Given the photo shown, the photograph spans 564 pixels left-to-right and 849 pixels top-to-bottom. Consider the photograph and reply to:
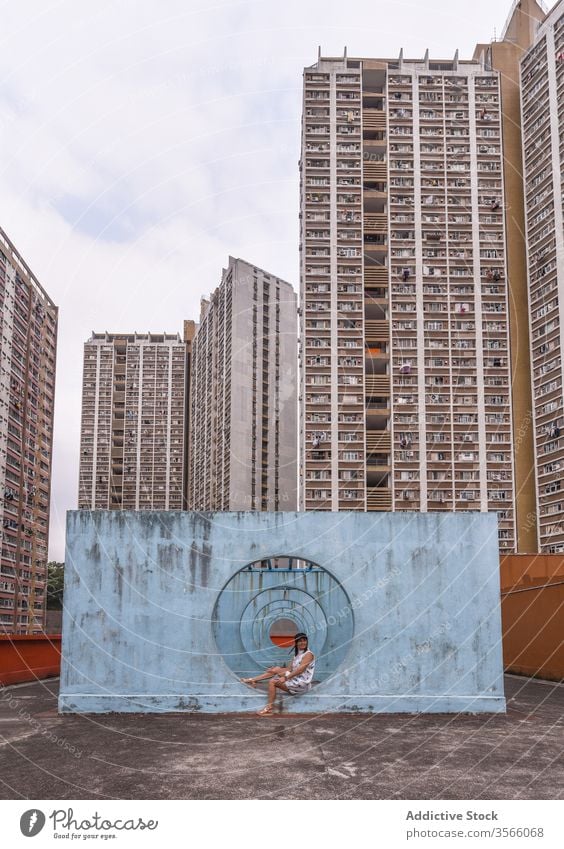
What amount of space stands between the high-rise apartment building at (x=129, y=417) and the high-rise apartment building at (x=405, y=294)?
43.9 metres

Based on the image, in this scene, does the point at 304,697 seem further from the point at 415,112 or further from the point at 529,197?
the point at 415,112

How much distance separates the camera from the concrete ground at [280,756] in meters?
6.90

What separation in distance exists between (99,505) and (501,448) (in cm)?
5586

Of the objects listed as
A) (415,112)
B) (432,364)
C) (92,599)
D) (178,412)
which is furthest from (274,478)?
(92,599)

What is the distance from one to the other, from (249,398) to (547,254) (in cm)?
3305

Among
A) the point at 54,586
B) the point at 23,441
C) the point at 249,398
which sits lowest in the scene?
the point at 54,586

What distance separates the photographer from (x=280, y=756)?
8.45 metres

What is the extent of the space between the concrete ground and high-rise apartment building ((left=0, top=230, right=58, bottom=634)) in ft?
149

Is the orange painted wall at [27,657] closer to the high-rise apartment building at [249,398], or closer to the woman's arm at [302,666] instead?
the woman's arm at [302,666]

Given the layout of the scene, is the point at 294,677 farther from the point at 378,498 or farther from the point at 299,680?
the point at 378,498

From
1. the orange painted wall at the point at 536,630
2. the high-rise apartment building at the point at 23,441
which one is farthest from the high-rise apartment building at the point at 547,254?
the high-rise apartment building at the point at 23,441

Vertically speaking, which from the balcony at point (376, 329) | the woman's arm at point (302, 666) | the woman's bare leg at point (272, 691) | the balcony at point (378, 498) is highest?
the balcony at point (376, 329)

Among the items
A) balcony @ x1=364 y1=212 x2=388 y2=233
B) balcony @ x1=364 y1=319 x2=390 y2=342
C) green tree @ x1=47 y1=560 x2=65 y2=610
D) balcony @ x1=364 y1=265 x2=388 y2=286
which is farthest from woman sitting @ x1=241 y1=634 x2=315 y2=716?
green tree @ x1=47 y1=560 x2=65 y2=610

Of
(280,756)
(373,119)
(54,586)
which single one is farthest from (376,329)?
(54,586)
